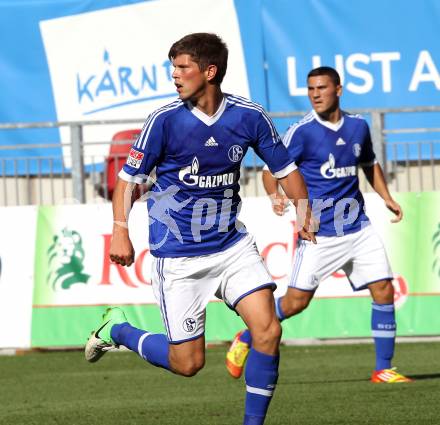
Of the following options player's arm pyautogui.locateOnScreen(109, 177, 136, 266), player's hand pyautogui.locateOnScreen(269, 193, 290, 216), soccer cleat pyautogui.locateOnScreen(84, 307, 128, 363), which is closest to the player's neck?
player's arm pyautogui.locateOnScreen(109, 177, 136, 266)

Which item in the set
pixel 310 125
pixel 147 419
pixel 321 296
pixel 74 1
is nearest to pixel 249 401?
pixel 147 419

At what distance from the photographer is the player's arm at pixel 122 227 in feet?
23.9

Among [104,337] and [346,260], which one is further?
[346,260]

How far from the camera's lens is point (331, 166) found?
431 inches

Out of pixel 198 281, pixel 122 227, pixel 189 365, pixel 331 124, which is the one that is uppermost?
pixel 331 124

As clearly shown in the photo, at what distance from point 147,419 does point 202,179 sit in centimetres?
205

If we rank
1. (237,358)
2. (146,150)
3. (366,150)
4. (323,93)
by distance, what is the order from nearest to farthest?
1. (146,150)
2. (237,358)
3. (323,93)
4. (366,150)

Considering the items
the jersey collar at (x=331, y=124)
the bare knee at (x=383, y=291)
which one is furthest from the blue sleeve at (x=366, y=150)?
the bare knee at (x=383, y=291)

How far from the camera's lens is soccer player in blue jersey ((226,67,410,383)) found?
10820mm

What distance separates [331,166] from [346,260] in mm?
790

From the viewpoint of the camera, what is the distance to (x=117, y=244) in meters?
7.30

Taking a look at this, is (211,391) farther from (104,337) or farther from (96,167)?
(96,167)

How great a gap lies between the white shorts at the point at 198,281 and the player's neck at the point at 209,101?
799 mm

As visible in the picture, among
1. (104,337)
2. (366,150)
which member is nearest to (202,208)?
(104,337)
